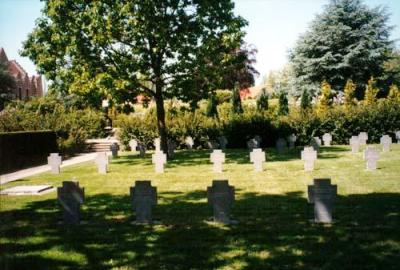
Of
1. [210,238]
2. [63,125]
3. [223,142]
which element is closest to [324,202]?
[210,238]

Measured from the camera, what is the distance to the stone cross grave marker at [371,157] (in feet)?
49.6

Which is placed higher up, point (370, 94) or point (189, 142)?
point (370, 94)

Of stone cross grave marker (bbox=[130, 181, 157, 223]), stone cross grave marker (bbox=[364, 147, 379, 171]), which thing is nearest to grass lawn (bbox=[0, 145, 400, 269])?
stone cross grave marker (bbox=[130, 181, 157, 223])

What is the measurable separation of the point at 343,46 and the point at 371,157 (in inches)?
1002

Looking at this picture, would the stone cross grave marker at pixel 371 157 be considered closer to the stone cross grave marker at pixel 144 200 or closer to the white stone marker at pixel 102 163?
the stone cross grave marker at pixel 144 200

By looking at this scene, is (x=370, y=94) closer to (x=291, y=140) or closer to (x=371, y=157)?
(x=291, y=140)

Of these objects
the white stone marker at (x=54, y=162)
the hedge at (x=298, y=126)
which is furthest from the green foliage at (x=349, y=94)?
the white stone marker at (x=54, y=162)

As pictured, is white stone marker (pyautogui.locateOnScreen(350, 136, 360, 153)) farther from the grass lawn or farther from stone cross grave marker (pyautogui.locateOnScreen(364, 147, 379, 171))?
the grass lawn

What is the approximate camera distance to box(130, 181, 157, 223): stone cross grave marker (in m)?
9.09

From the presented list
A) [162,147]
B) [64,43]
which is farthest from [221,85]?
[64,43]

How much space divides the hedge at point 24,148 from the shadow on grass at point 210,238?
9367 millimetres

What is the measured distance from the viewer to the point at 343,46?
37969 mm

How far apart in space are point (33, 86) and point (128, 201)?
76120 mm

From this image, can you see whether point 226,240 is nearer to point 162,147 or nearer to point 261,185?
point 261,185
